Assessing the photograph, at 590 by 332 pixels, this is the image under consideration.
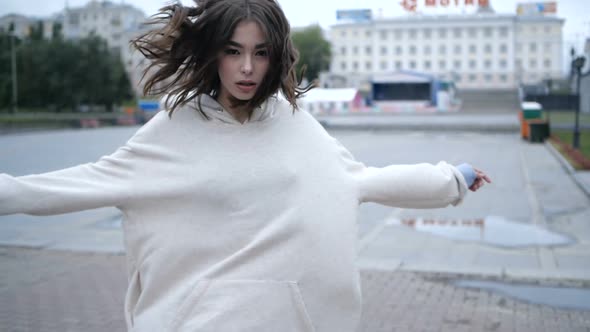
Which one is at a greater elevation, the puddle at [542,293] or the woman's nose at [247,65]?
the woman's nose at [247,65]

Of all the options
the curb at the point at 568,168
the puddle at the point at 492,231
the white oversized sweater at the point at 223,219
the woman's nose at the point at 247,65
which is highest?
the woman's nose at the point at 247,65

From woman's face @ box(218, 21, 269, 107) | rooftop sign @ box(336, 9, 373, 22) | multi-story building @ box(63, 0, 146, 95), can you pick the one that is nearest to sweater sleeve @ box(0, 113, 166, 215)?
woman's face @ box(218, 21, 269, 107)

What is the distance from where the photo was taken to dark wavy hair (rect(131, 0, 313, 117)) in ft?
6.44

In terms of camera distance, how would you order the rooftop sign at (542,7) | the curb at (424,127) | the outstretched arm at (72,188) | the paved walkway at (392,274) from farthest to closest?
the curb at (424,127) < the rooftop sign at (542,7) < the paved walkway at (392,274) < the outstretched arm at (72,188)

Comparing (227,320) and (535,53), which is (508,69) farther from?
(227,320)

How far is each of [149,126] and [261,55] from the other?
40cm

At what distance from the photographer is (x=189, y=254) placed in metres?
1.97

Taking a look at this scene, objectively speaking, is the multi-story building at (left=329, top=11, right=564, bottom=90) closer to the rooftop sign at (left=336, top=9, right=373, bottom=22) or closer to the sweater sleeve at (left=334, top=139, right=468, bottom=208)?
the rooftop sign at (left=336, top=9, right=373, bottom=22)

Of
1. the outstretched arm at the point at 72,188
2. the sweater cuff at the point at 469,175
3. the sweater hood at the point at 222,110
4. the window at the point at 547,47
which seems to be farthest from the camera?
the window at the point at 547,47

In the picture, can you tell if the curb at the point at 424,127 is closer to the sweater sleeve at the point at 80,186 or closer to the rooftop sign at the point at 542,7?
the rooftop sign at the point at 542,7

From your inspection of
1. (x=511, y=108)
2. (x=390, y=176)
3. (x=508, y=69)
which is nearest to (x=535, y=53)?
(x=508, y=69)

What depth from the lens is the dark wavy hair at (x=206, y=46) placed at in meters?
1.96

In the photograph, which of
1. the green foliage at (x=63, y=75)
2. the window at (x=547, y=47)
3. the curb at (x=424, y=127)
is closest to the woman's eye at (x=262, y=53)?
the green foliage at (x=63, y=75)

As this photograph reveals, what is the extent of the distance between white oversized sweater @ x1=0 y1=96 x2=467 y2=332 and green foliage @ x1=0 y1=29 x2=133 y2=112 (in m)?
16.7
